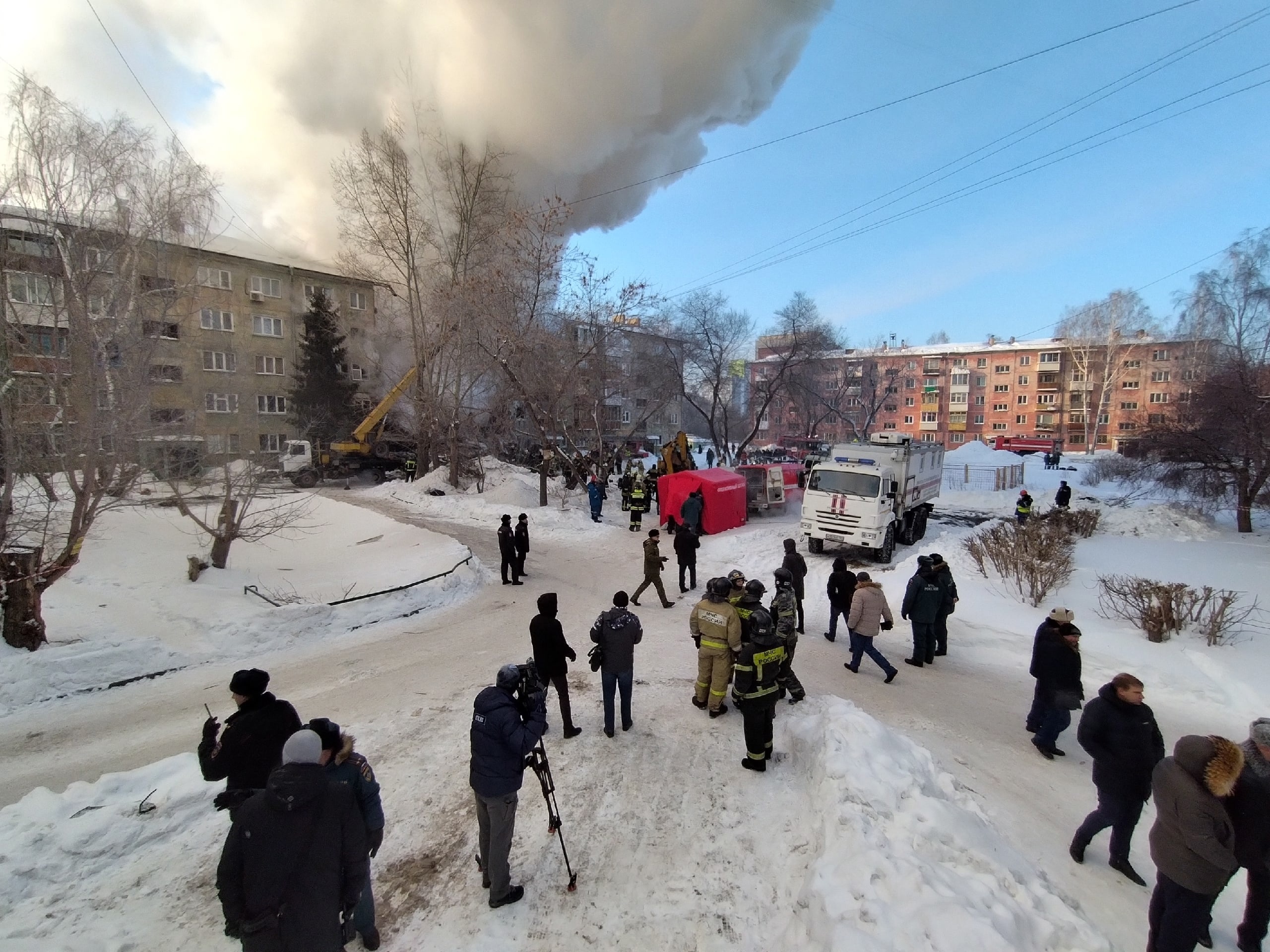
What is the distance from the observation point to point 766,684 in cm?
484

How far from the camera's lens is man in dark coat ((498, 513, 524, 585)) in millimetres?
11727

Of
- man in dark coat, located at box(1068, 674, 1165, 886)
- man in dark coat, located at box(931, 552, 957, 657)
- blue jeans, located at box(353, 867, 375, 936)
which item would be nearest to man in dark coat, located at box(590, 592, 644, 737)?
blue jeans, located at box(353, 867, 375, 936)

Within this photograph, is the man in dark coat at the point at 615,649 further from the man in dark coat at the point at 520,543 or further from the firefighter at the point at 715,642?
A: the man in dark coat at the point at 520,543

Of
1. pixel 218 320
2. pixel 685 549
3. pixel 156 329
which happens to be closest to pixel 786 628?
pixel 685 549

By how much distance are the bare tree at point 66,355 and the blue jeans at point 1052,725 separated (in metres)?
11.3

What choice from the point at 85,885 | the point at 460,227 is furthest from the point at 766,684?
the point at 460,227

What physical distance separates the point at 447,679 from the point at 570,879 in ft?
13.2

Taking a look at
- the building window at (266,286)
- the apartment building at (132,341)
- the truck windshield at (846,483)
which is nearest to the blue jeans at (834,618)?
the truck windshield at (846,483)

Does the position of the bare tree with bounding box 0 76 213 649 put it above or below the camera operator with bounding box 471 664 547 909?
above

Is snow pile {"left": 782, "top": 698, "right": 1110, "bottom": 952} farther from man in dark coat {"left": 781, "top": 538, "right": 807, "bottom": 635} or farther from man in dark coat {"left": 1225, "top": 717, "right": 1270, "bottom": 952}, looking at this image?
man in dark coat {"left": 781, "top": 538, "right": 807, "bottom": 635}

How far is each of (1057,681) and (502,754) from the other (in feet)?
16.7

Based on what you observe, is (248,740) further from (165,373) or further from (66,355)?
(165,373)

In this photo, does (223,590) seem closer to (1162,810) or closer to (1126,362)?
(1162,810)

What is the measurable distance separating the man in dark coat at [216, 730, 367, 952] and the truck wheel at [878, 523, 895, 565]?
42.1ft
